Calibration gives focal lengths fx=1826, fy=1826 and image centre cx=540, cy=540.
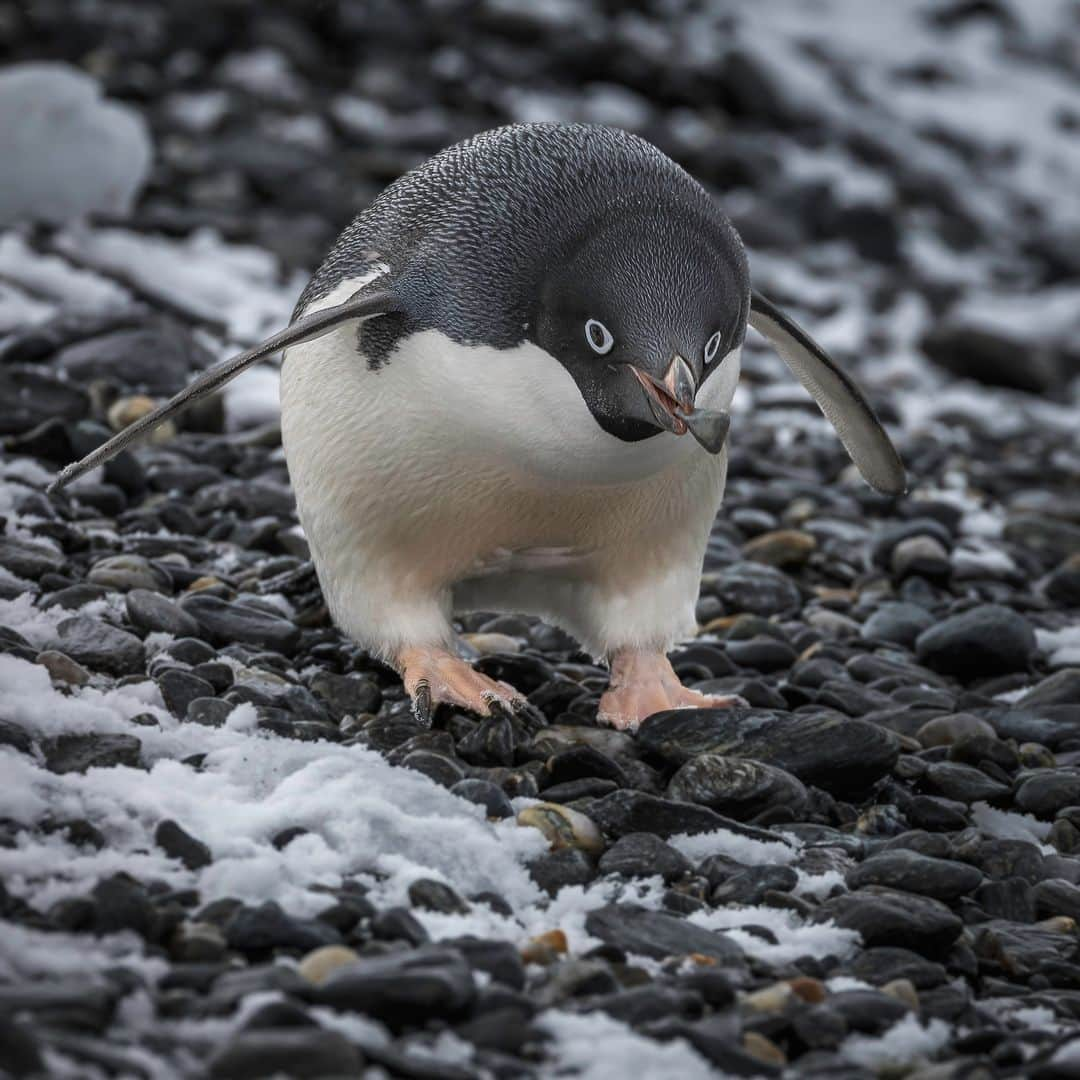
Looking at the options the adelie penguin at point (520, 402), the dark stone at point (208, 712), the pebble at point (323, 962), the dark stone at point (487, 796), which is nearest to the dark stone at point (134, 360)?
the adelie penguin at point (520, 402)

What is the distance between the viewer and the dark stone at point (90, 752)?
9.59 ft

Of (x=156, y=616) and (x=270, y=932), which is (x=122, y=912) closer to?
(x=270, y=932)

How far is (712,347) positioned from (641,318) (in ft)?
0.69

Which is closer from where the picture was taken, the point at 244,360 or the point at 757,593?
the point at 244,360

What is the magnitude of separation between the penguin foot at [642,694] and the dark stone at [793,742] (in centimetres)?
10

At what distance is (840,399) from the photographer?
13.6 ft

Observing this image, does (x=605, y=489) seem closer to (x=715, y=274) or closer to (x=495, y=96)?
(x=715, y=274)

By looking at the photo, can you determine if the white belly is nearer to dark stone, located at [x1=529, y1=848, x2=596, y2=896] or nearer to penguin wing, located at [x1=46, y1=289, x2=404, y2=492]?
penguin wing, located at [x1=46, y1=289, x2=404, y2=492]

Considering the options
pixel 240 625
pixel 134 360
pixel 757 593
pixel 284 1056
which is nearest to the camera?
pixel 284 1056

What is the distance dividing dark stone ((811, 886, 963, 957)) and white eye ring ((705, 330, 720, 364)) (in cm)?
100

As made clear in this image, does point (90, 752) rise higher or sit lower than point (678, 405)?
lower

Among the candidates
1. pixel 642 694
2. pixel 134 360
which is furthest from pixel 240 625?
pixel 134 360

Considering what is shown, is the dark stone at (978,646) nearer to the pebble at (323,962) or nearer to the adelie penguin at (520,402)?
the adelie penguin at (520,402)

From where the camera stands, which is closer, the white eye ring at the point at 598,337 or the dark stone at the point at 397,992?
the dark stone at the point at 397,992
